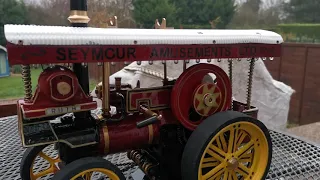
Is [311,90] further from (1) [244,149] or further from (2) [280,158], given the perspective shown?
(1) [244,149]

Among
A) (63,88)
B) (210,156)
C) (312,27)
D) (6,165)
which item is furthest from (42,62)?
(312,27)

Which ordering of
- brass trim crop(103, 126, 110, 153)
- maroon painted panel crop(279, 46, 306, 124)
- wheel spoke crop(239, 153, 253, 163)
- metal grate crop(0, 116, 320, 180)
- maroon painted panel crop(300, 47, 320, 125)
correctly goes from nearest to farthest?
brass trim crop(103, 126, 110, 153) < wheel spoke crop(239, 153, 253, 163) < metal grate crop(0, 116, 320, 180) < maroon painted panel crop(300, 47, 320, 125) < maroon painted panel crop(279, 46, 306, 124)

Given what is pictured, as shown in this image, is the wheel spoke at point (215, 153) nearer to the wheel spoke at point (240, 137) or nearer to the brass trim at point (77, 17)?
the wheel spoke at point (240, 137)

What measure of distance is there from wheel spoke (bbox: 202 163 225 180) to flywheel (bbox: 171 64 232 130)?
0.23 meters

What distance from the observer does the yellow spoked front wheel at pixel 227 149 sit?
1.46 meters

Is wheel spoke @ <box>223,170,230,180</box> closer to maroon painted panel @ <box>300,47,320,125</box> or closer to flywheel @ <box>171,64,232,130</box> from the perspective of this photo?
flywheel @ <box>171,64,232,130</box>

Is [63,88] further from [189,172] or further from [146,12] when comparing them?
[146,12]

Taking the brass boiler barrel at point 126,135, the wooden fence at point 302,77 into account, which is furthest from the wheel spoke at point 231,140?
the wooden fence at point 302,77

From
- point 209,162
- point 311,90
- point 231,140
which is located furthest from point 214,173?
point 311,90

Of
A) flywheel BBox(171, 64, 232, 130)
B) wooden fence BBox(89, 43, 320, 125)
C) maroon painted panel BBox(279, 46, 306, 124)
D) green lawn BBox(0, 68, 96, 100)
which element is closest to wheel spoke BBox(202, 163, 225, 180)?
flywheel BBox(171, 64, 232, 130)

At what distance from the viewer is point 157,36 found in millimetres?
1360

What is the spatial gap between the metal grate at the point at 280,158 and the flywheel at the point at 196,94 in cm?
61

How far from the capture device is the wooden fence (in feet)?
23.7

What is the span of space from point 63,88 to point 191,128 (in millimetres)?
685
